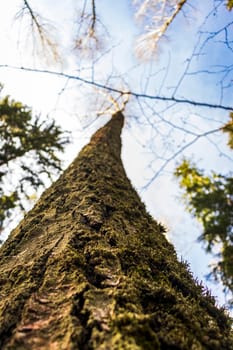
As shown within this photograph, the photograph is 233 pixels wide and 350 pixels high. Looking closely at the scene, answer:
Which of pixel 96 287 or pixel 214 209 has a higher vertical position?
pixel 214 209

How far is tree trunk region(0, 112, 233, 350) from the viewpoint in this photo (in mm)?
1297

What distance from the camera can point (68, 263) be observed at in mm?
1853

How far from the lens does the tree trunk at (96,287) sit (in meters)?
1.30

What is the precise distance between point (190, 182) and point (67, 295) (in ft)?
41.5

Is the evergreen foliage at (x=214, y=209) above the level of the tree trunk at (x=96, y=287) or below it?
above

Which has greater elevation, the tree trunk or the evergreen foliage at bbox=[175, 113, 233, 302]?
the evergreen foliage at bbox=[175, 113, 233, 302]

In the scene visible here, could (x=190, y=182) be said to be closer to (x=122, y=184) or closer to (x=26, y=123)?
(x=26, y=123)

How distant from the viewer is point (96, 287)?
1.65m

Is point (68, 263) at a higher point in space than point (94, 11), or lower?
lower

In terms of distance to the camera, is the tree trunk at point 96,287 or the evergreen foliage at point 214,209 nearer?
the tree trunk at point 96,287

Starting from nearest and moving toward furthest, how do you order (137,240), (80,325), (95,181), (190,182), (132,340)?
(132,340) < (80,325) < (137,240) < (95,181) < (190,182)

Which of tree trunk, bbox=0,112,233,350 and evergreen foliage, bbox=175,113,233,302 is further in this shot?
evergreen foliage, bbox=175,113,233,302

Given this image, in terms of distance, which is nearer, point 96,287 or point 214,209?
point 96,287

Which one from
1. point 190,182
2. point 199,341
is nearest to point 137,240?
point 199,341
